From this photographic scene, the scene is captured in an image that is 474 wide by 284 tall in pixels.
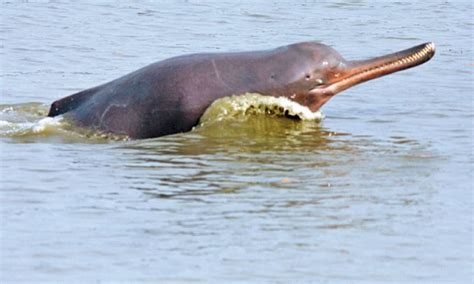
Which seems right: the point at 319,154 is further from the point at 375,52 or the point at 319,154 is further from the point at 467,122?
the point at 375,52

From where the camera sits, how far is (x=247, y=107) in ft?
37.9

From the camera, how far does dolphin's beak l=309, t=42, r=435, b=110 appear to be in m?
11.7

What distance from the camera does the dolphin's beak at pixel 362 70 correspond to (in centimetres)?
1169

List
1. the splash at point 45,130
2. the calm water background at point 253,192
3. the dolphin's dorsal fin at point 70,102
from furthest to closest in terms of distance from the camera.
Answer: the dolphin's dorsal fin at point 70,102 → the splash at point 45,130 → the calm water background at point 253,192

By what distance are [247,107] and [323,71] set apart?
74 centimetres

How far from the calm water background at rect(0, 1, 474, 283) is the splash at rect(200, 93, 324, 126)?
0.09 m

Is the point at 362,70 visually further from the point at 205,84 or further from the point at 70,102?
the point at 70,102

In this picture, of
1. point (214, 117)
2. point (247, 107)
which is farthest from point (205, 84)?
point (247, 107)

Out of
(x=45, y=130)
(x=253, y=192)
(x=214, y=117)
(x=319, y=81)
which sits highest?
(x=319, y=81)

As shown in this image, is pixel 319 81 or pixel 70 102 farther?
pixel 70 102

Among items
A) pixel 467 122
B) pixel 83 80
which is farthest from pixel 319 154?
pixel 83 80

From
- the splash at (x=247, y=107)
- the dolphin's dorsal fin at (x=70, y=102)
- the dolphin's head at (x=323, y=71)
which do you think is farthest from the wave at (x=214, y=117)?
the dolphin's dorsal fin at (x=70, y=102)

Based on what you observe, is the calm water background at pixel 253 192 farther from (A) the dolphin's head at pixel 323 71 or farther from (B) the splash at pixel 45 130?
(A) the dolphin's head at pixel 323 71

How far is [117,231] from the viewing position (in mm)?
7957
